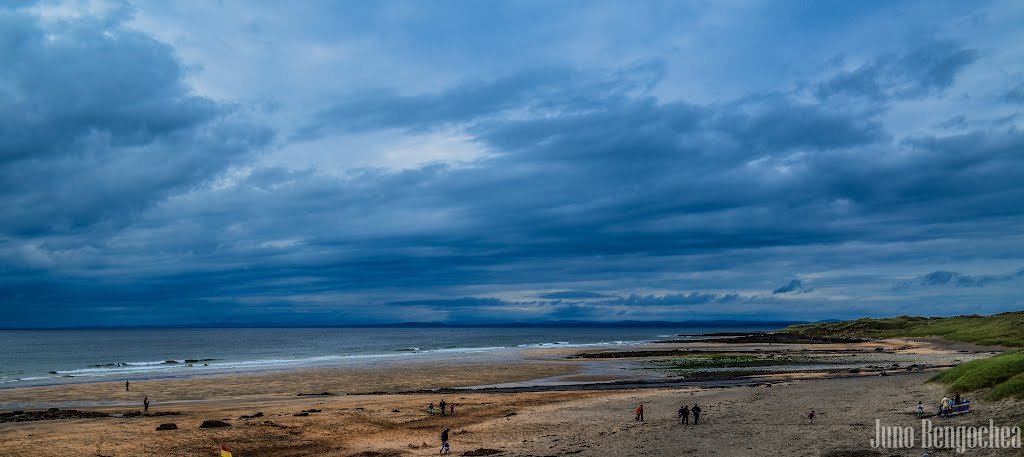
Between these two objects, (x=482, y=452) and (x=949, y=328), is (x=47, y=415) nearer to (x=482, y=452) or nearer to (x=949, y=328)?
(x=482, y=452)

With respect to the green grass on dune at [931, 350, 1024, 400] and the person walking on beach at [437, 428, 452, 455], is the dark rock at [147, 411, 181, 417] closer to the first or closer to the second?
the person walking on beach at [437, 428, 452, 455]

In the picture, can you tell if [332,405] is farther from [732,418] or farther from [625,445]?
[732,418]

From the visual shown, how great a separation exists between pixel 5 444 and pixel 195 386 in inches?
1264

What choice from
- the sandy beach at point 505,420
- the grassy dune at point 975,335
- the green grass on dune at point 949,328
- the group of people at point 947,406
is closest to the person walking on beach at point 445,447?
the sandy beach at point 505,420

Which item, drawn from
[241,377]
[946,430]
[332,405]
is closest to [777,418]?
[946,430]

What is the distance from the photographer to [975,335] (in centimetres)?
11169

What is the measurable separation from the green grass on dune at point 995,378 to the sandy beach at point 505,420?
3.05 feet

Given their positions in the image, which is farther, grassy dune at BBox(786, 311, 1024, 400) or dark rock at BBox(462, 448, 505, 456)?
grassy dune at BBox(786, 311, 1024, 400)

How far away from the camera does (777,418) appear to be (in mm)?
35469

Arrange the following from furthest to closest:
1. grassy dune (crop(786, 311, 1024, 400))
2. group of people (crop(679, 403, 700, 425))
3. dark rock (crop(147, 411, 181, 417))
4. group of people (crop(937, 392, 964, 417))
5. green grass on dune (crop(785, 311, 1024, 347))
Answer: green grass on dune (crop(785, 311, 1024, 347)) < dark rock (crop(147, 411, 181, 417)) < group of people (crop(679, 403, 700, 425)) < grassy dune (crop(786, 311, 1024, 400)) < group of people (crop(937, 392, 964, 417))

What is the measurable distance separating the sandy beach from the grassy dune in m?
1.44

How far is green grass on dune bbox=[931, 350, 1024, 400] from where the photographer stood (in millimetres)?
30000

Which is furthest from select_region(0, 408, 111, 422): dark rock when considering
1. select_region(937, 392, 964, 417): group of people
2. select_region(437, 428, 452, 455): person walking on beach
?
select_region(937, 392, 964, 417): group of people

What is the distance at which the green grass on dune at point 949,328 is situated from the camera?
10219 cm
